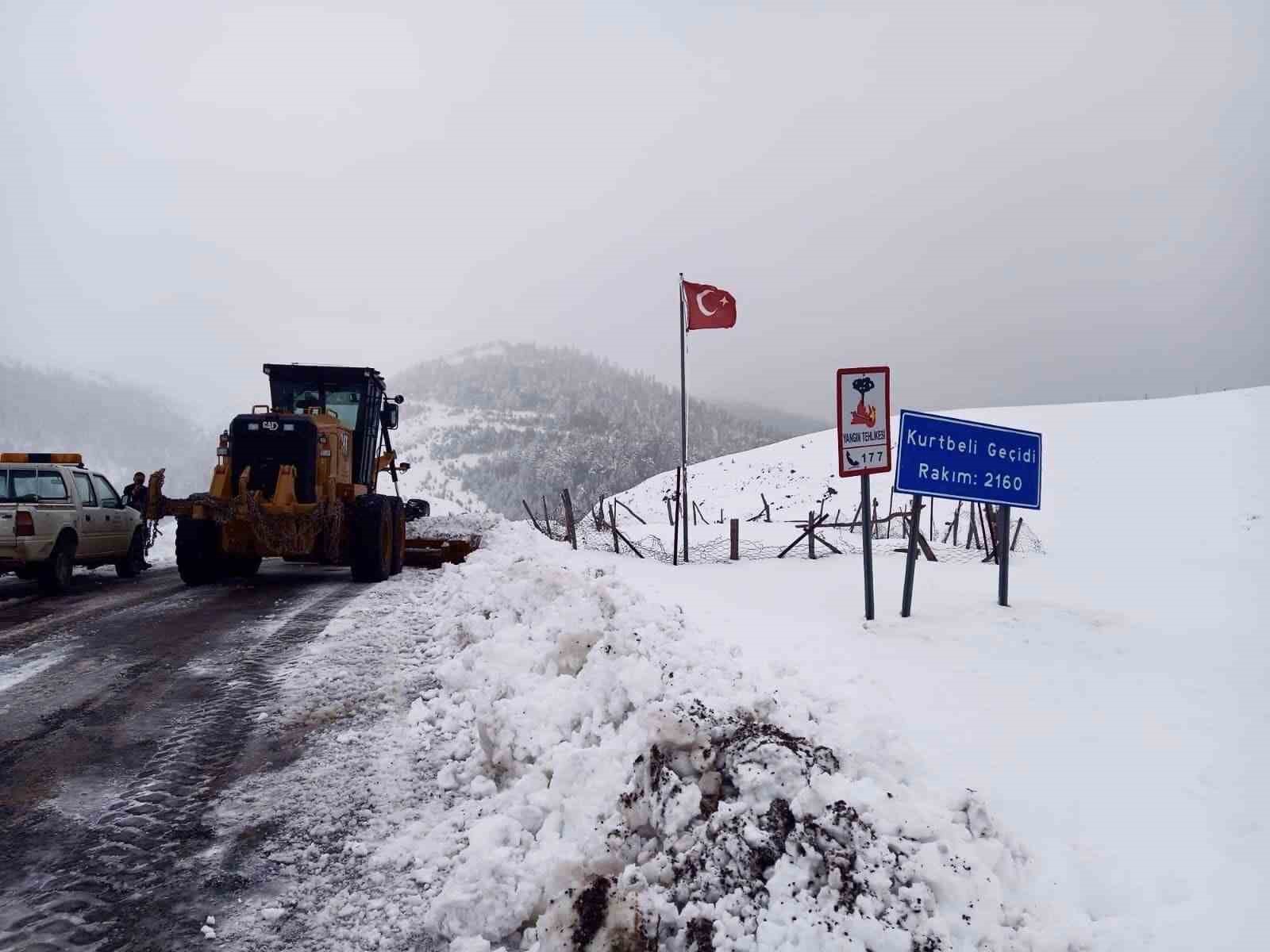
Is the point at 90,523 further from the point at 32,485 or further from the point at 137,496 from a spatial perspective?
the point at 137,496

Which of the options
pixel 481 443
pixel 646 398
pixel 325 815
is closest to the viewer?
pixel 325 815

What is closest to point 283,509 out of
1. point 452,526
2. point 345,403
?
point 345,403

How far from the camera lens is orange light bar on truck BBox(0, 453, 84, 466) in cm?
1191

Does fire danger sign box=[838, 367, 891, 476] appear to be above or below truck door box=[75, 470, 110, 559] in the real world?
above

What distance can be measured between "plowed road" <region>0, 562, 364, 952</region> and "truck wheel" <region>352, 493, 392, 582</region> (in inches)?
71.3

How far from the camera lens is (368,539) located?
1152cm

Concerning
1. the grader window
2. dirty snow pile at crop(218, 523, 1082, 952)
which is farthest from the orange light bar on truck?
dirty snow pile at crop(218, 523, 1082, 952)

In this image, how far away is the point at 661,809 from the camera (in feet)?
11.5

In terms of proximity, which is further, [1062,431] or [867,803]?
[1062,431]

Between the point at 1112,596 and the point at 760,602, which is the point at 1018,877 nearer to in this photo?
the point at 760,602

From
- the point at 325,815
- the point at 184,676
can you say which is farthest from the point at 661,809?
the point at 184,676

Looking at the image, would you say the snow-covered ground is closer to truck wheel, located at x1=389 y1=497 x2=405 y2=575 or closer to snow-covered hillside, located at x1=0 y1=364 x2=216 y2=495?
truck wheel, located at x1=389 y1=497 x2=405 y2=575

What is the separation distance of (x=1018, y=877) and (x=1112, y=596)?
6.10m

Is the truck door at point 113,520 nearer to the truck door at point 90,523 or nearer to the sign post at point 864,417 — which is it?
the truck door at point 90,523
